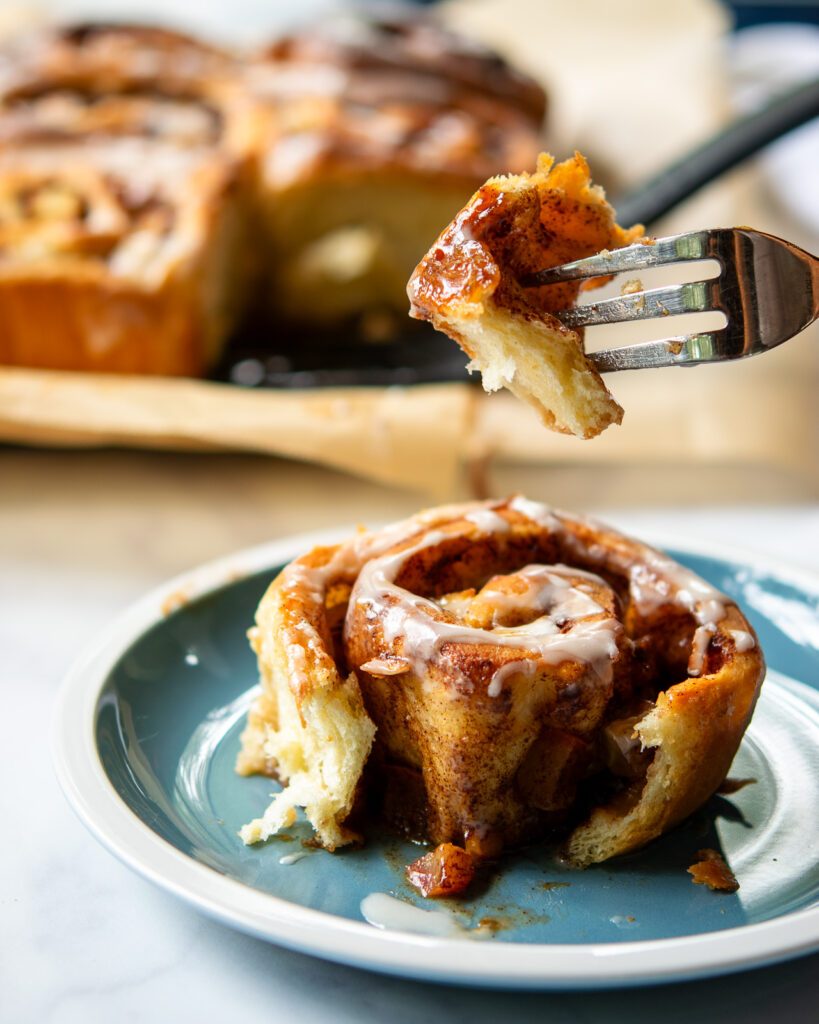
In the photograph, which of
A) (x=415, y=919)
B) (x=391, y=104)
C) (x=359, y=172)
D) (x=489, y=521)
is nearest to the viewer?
(x=415, y=919)

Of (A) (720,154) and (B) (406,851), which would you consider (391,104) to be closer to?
(A) (720,154)

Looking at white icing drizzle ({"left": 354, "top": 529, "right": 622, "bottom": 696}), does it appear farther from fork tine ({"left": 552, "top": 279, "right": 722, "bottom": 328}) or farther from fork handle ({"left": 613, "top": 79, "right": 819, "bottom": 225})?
fork handle ({"left": 613, "top": 79, "right": 819, "bottom": 225})

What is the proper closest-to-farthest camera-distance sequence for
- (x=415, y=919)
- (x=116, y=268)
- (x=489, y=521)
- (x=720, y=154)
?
(x=415, y=919), (x=489, y=521), (x=720, y=154), (x=116, y=268)

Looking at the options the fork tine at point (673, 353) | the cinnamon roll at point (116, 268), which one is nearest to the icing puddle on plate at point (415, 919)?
the fork tine at point (673, 353)

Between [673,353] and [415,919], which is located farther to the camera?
[673,353]

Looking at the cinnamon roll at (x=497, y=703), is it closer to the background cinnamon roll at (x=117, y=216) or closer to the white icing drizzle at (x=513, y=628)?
the white icing drizzle at (x=513, y=628)

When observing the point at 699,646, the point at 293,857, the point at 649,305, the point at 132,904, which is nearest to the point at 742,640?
the point at 699,646

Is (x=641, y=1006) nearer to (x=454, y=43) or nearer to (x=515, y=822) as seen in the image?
(x=515, y=822)

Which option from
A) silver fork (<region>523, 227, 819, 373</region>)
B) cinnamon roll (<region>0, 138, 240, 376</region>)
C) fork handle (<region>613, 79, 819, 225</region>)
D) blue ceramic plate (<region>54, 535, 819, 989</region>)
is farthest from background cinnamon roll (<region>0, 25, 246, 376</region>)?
silver fork (<region>523, 227, 819, 373</region>)
